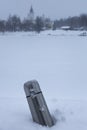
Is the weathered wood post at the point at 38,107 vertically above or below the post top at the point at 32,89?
below

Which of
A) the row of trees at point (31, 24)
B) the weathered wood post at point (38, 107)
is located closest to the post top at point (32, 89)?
the weathered wood post at point (38, 107)

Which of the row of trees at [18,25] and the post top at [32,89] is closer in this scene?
the post top at [32,89]

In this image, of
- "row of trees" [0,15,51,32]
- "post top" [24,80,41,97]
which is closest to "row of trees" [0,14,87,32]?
"row of trees" [0,15,51,32]

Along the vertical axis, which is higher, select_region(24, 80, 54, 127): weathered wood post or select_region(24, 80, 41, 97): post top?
select_region(24, 80, 41, 97): post top

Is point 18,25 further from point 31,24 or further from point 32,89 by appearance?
point 32,89

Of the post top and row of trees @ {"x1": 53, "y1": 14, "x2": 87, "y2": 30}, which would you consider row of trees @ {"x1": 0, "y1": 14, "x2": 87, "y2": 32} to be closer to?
row of trees @ {"x1": 53, "y1": 14, "x2": 87, "y2": 30}

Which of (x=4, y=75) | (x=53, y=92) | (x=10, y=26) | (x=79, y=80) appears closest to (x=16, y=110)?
(x=53, y=92)

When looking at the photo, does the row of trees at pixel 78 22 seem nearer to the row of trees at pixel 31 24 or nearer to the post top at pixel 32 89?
the row of trees at pixel 31 24

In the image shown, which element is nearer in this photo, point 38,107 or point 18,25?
point 38,107

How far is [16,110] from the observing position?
2264 millimetres

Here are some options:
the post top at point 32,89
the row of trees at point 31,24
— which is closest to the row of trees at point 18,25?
the row of trees at point 31,24

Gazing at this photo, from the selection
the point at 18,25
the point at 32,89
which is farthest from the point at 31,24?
the point at 32,89

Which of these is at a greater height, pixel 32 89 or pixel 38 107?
pixel 32 89

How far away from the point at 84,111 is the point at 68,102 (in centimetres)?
29
